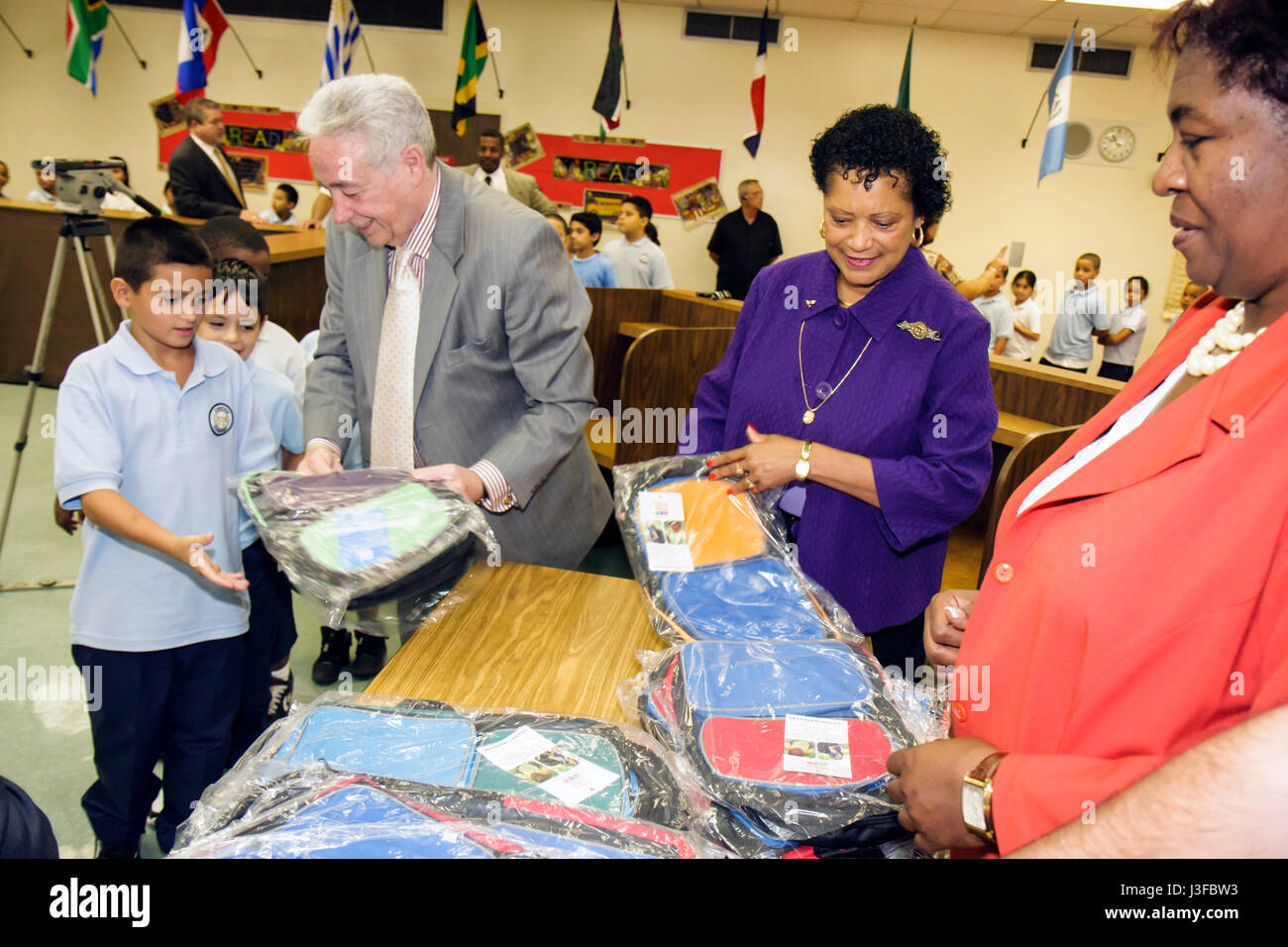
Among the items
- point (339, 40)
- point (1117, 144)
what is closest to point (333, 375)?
point (339, 40)

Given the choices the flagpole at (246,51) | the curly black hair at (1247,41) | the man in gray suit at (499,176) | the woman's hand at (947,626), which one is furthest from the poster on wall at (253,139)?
the curly black hair at (1247,41)

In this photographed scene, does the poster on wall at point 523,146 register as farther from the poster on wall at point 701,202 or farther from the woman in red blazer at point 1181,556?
the woman in red blazer at point 1181,556

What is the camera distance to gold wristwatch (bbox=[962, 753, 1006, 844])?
767 millimetres

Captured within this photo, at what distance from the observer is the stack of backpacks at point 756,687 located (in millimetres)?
954

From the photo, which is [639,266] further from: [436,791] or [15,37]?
[15,37]

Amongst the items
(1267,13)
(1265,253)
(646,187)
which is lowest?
(1265,253)

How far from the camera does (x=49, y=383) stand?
20.0ft

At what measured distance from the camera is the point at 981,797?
0.77 meters

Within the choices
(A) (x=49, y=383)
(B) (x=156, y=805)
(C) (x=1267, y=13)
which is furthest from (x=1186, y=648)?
(A) (x=49, y=383)

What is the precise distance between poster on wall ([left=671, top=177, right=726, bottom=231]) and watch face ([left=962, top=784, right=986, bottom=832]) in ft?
30.4

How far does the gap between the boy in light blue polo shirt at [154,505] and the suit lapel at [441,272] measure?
0.47 m
